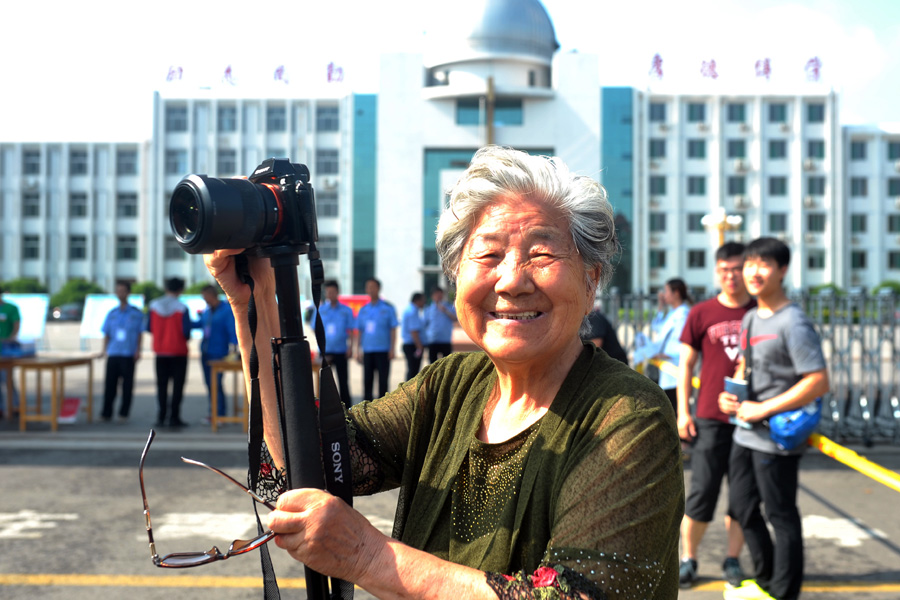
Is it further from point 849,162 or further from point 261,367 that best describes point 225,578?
point 849,162

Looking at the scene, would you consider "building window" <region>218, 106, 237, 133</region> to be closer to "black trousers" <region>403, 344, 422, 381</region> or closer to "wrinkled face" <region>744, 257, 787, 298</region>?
"black trousers" <region>403, 344, 422, 381</region>

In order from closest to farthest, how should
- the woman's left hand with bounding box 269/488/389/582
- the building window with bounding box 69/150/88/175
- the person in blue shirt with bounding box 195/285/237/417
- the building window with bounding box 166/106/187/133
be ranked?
the woman's left hand with bounding box 269/488/389/582, the person in blue shirt with bounding box 195/285/237/417, the building window with bounding box 166/106/187/133, the building window with bounding box 69/150/88/175

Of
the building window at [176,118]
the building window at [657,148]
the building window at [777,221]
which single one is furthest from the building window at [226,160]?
the building window at [777,221]

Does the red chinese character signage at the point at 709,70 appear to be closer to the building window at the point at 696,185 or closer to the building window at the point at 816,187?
the building window at the point at 696,185

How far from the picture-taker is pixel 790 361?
3799 millimetres

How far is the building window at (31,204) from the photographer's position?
180ft

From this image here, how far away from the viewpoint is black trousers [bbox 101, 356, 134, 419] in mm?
9766

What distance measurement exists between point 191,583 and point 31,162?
196 feet

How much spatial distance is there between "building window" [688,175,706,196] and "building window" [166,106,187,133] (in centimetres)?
3332

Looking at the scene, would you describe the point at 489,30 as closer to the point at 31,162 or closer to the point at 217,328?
the point at 217,328

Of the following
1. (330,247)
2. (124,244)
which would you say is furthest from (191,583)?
(124,244)

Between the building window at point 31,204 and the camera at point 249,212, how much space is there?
6118cm

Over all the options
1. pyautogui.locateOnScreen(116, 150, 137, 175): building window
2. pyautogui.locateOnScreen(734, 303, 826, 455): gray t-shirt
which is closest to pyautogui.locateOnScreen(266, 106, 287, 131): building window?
pyautogui.locateOnScreen(116, 150, 137, 175): building window

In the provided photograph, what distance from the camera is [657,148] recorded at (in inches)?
1944
